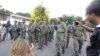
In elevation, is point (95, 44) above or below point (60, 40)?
above

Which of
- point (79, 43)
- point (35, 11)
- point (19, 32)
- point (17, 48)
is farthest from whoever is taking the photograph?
point (35, 11)

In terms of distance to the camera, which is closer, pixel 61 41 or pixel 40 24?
pixel 61 41

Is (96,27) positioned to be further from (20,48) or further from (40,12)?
(40,12)

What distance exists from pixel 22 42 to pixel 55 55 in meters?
13.1

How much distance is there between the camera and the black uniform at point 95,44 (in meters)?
4.12

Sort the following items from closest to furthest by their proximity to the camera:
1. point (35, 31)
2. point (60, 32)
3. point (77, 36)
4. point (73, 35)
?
point (77, 36) < point (73, 35) < point (60, 32) < point (35, 31)

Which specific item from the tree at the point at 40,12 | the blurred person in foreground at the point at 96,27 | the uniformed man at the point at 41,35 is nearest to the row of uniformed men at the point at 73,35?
the uniformed man at the point at 41,35

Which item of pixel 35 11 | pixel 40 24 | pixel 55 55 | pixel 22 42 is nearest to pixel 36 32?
pixel 40 24

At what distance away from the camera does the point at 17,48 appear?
4090 millimetres

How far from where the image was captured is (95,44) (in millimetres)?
4156

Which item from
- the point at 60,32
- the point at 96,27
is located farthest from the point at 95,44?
the point at 60,32

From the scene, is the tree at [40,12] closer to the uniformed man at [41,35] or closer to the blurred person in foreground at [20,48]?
the uniformed man at [41,35]

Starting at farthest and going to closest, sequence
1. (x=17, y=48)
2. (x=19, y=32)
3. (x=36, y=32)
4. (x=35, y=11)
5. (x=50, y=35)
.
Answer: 1. (x=35, y=11)
2. (x=50, y=35)
3. (x=19, y=32)
4. (x=36, y=32)
5. (x=17, y=48)

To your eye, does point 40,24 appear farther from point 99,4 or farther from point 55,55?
point 99,4
